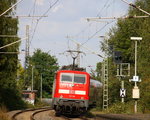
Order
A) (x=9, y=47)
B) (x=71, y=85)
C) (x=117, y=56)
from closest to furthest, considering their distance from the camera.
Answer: (x=71, y=85), (x=117, y=56), (x=9, y=47)

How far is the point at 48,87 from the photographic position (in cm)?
9538

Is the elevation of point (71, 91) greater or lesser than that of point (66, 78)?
lesser

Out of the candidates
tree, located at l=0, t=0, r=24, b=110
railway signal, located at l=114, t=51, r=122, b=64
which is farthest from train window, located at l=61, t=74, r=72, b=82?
tree, located at l=0, t=0, r=24, b=110

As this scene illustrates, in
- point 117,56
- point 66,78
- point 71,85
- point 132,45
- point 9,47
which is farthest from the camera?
point 132,45

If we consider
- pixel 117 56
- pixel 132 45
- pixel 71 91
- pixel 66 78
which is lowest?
pixel 71 91

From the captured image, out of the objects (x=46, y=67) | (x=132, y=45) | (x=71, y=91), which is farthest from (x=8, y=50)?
(x=46, y=67)

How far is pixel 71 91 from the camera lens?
25906 millimetres

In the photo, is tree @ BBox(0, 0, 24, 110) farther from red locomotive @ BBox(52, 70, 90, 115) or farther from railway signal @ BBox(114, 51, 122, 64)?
railway signal @ BBox(114, 51, 122, 64)

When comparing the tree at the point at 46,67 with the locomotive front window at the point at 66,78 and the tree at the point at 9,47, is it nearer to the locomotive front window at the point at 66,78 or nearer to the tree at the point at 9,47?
the tree at the point at 9,47

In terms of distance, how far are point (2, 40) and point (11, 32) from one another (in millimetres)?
2094

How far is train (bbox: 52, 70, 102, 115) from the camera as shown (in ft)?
84.5

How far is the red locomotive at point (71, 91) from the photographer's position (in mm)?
25766

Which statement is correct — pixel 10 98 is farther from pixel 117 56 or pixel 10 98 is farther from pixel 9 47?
pixel 117 56

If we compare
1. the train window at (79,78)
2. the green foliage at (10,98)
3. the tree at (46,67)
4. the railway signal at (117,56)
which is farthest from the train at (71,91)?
the tree at (46,67)
